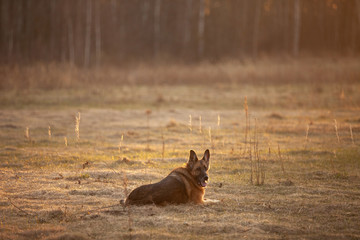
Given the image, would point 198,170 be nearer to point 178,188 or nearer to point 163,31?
point 178,188

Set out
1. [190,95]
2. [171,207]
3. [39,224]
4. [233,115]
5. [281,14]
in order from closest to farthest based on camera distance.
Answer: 1. [39,224]
2. [171,207]
3. [233,115]
4. [190,95]
5. [281,14]

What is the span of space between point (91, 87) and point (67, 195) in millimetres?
17672

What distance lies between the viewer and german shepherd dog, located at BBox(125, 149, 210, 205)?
20.2ft

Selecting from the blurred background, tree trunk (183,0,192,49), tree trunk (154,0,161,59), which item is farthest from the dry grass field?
tree trunk (183,0,192,49)

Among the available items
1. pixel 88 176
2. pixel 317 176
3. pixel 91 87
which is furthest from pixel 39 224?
pixel 91 87

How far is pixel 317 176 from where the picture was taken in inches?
340

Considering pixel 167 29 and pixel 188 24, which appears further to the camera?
pixel 167 29

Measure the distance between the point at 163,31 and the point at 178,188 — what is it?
35082 millimetres

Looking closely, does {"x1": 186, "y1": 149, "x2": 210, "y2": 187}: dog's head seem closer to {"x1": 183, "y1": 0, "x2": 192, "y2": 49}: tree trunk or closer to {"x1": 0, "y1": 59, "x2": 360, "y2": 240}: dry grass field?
{"x1": 0, "y1": 59, "x2": 360, "y2": 240}: dry grass field

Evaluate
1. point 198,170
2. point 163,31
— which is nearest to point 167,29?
point 163,31

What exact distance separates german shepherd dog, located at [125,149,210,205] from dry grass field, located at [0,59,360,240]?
5.4 inches

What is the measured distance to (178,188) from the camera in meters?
6.33

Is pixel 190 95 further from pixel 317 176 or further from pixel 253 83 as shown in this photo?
pixel 317 176

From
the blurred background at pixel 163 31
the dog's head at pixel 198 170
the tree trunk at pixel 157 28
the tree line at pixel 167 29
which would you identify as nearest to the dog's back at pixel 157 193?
the dog's head at pixel 198 170
